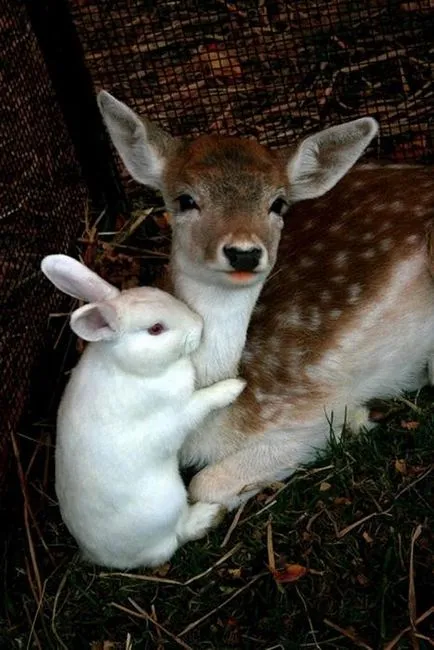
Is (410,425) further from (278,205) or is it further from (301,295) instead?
(278,205)

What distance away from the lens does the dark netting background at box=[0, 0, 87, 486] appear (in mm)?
4137

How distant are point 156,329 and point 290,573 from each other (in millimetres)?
950

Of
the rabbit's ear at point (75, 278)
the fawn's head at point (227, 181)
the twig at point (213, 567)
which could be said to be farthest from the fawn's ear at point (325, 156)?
the twig at point (213, 567)

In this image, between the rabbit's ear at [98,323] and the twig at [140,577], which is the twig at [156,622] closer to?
the twig at [140,577]

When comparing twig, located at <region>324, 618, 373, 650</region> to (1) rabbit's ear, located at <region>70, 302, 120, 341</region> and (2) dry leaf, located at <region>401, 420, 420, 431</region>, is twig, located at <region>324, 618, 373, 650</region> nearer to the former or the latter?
(2) dry leaf, located at <region>401, 420, 420, 431</region>

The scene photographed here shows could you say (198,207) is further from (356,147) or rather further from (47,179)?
(47,179)

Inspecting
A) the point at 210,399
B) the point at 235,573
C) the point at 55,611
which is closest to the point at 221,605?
the point at 235,573

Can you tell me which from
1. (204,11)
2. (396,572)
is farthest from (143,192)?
(396,572)

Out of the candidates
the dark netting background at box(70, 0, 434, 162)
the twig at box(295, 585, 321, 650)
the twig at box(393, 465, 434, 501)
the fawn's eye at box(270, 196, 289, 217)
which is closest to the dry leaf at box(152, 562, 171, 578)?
the twig at box(295, 585, 321, 650)

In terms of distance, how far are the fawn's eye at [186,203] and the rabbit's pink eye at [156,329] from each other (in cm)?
41

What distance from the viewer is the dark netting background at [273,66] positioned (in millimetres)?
4832

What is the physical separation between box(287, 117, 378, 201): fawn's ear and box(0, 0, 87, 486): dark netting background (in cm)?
132

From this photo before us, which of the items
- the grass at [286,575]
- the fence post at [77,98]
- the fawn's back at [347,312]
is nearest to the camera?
the grass at [286,575]

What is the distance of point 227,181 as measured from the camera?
3223mm
